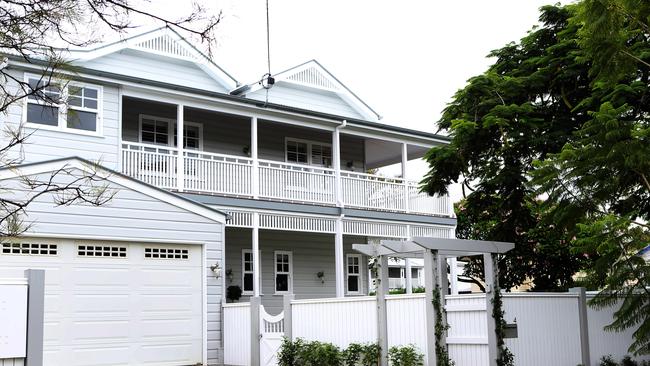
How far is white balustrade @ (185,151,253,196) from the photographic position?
18.5 metres

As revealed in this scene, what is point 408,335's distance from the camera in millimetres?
12258

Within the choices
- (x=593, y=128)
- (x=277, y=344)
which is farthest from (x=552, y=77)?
(x=277, y=344)

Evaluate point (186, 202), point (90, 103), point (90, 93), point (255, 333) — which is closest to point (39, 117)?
Answer: point (90, 103)

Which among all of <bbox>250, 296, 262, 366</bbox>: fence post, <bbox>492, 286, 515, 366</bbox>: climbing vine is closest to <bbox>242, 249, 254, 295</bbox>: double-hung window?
<bbox>250, 296, 262, 366</bbox>: fence post

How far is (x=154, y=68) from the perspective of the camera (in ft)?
68.6

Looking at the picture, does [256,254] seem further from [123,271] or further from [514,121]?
[514,121]

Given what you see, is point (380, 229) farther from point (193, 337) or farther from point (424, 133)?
point (193, 337)

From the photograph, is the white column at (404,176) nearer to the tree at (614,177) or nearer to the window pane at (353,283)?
the window pane at (353,283)

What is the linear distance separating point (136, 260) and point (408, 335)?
6.08 meters

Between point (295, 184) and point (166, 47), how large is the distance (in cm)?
517

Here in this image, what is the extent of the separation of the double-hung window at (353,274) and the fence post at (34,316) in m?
Result: 13.6

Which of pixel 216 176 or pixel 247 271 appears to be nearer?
pixel 216 176

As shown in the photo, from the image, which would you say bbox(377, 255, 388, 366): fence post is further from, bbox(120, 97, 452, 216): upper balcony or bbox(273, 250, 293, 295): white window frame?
bbox(273, 250, 293, 295): white window frame

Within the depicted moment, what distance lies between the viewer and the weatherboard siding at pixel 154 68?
2000 centimetres
